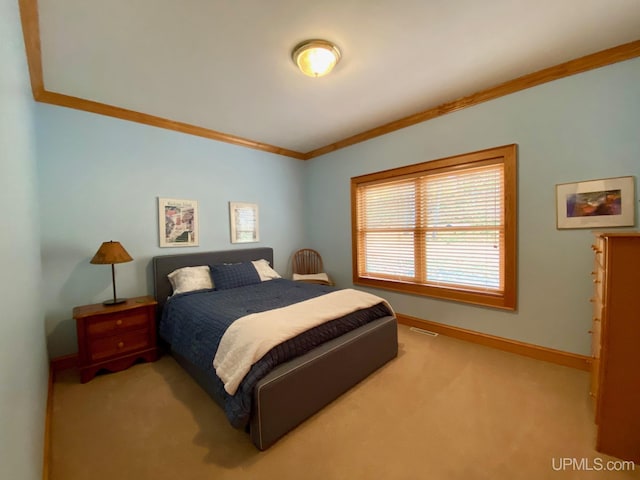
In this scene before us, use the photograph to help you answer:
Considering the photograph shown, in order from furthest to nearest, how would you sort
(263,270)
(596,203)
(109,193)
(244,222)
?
1. (244,222)
2. (263,270)
3. (109,193)
4. (596,203)

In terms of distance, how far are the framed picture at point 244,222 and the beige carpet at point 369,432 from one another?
6.34ft

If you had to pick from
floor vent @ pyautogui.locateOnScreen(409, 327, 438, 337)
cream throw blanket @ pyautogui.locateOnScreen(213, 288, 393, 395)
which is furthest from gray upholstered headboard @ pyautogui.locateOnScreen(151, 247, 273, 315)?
floor vent @ pyautogui.locateOnScreen(409, 327, 438, 337)

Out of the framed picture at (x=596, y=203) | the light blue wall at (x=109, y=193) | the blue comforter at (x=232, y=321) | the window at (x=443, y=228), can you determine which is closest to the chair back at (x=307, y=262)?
the window at (x=443, y=228)

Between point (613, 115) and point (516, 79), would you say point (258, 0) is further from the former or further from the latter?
point (613, 115)

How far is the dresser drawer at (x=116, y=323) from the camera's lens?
231 cm

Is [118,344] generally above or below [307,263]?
below

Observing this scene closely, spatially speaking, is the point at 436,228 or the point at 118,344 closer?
the point at 118,344

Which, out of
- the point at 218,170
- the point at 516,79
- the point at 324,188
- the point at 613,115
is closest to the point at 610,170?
the point at 613,115

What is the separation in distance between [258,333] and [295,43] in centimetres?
206

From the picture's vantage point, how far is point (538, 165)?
7.84ft

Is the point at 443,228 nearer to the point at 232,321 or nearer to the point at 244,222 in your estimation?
the point at 232,321

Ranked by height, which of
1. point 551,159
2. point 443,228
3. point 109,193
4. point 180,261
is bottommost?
point 180,261

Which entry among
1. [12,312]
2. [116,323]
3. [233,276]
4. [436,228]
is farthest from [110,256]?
[436,228]

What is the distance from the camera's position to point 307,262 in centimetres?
450
